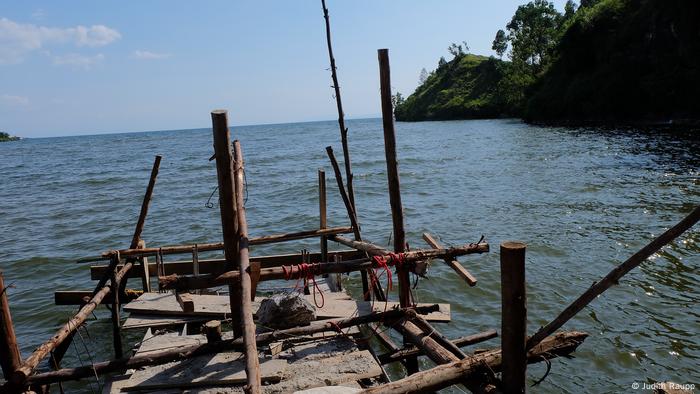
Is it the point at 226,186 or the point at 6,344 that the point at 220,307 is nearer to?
the point at 226,186

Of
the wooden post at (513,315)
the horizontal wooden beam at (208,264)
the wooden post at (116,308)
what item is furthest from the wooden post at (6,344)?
the wooden post at (513,315)

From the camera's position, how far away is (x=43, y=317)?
425 inches

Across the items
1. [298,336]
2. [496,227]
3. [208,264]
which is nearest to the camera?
[298,336]

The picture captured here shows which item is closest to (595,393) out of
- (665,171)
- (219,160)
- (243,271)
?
(243,271)

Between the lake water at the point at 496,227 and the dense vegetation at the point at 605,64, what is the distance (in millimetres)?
10486

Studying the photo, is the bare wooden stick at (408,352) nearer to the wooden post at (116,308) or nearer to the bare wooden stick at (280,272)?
the bare wooden stick at (280,272)

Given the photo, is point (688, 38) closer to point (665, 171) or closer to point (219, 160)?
point (665, 171)

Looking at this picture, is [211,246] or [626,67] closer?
[211,246]

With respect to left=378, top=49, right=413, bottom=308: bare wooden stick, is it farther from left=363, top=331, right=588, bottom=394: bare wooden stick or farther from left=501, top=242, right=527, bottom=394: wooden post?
left=501, top=242, right=527, bottom=394: wooden post

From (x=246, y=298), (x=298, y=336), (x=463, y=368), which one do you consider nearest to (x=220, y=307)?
(x=298, y=336)

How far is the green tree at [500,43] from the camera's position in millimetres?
106938

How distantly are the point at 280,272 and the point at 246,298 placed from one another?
71cm

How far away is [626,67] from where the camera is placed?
50500 mm

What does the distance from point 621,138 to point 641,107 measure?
14.5m
